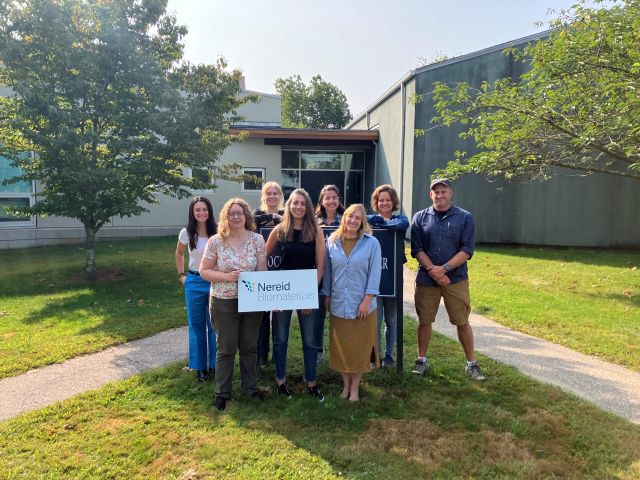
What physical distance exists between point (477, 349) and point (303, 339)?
251cm

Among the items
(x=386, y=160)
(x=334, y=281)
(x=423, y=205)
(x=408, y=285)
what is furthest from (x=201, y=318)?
(x=386, y=160)

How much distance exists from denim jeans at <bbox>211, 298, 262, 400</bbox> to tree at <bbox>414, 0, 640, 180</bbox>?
544cm

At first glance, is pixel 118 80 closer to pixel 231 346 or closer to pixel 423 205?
pixel 231 346

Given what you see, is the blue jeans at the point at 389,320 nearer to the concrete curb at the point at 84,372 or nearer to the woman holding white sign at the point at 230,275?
the woman holding white sign at the point at 230,275

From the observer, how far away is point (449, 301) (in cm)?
429

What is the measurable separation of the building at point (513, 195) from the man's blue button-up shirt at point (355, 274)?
1084cm

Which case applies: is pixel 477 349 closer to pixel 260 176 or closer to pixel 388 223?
pixel 388 223

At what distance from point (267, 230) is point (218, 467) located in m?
2.09

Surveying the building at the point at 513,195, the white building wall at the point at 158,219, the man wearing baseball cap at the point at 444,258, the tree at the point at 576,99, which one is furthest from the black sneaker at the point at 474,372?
the building at the point at 513,195

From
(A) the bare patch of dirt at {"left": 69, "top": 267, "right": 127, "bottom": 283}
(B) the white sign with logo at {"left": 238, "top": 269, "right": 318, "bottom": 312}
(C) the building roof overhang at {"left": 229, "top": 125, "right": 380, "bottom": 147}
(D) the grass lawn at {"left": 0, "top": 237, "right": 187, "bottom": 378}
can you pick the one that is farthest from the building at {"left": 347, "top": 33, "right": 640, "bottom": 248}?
(B) the white sign with logo at {"left": 238, "top": 269, "right": 318, "bottom": 312}

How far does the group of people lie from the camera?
3.67m

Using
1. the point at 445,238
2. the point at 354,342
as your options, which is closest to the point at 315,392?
the point at 354,342

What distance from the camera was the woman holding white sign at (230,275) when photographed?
143 inches

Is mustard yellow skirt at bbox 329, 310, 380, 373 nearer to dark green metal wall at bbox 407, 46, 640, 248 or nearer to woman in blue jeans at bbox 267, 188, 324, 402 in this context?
A: woman in blue jeans at bbox 267, 188, 324, 402
